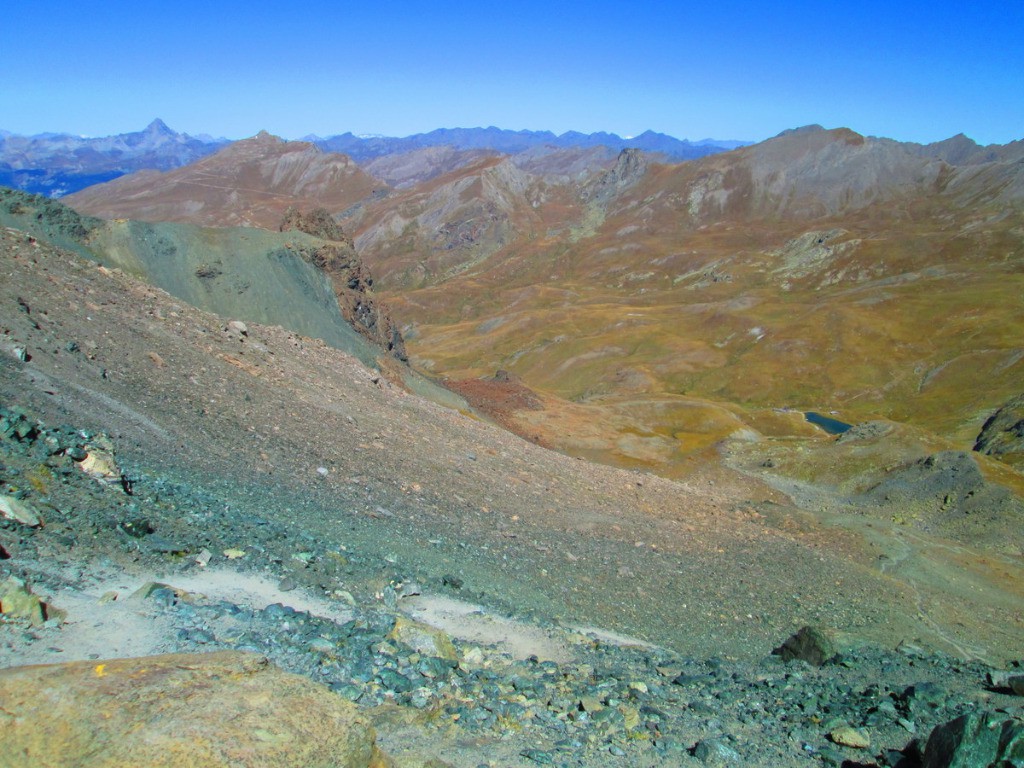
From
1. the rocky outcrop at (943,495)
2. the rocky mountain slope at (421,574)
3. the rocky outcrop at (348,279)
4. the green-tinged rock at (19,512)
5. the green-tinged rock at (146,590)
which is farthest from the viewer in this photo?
the rocky outcrop at (348,279)

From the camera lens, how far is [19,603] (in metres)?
10.8

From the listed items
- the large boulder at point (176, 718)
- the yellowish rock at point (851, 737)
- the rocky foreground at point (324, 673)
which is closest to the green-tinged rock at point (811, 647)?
the rocky foreground at point (324, 673)

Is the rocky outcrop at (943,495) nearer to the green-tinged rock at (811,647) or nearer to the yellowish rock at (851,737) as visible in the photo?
the green-tinged rock at (811,647)

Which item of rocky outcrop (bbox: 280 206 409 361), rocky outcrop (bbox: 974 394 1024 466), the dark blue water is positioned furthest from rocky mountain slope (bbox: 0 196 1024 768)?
the dark blue water

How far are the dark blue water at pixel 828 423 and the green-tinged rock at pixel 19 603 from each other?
332 ft

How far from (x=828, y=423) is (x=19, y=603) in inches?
4271

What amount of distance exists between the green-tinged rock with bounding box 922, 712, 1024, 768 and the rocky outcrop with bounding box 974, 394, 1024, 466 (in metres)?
65.2

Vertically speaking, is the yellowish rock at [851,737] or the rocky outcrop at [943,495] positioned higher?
the yellowish rock at [851,737]

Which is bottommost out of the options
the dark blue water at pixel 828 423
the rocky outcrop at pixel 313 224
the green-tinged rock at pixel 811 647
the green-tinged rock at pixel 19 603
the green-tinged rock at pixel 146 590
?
the dark blue water at pixel 828 423

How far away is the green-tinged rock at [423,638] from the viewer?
13.9m

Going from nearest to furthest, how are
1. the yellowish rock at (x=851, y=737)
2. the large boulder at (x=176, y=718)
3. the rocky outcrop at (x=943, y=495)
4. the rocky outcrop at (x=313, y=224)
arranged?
the large boulder at (x=176, y=718) → the yellowish rock at (x=851, y=737) → the rocky outcrop at (x=943, y=495) → the rocky outcrop at (x=313, y=224)

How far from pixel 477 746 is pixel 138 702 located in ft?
18.5

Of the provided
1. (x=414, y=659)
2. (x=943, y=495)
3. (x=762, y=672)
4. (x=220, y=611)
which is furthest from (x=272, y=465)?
(x=943, y=495)

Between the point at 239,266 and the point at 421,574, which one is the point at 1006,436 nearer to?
the point at 421,574
